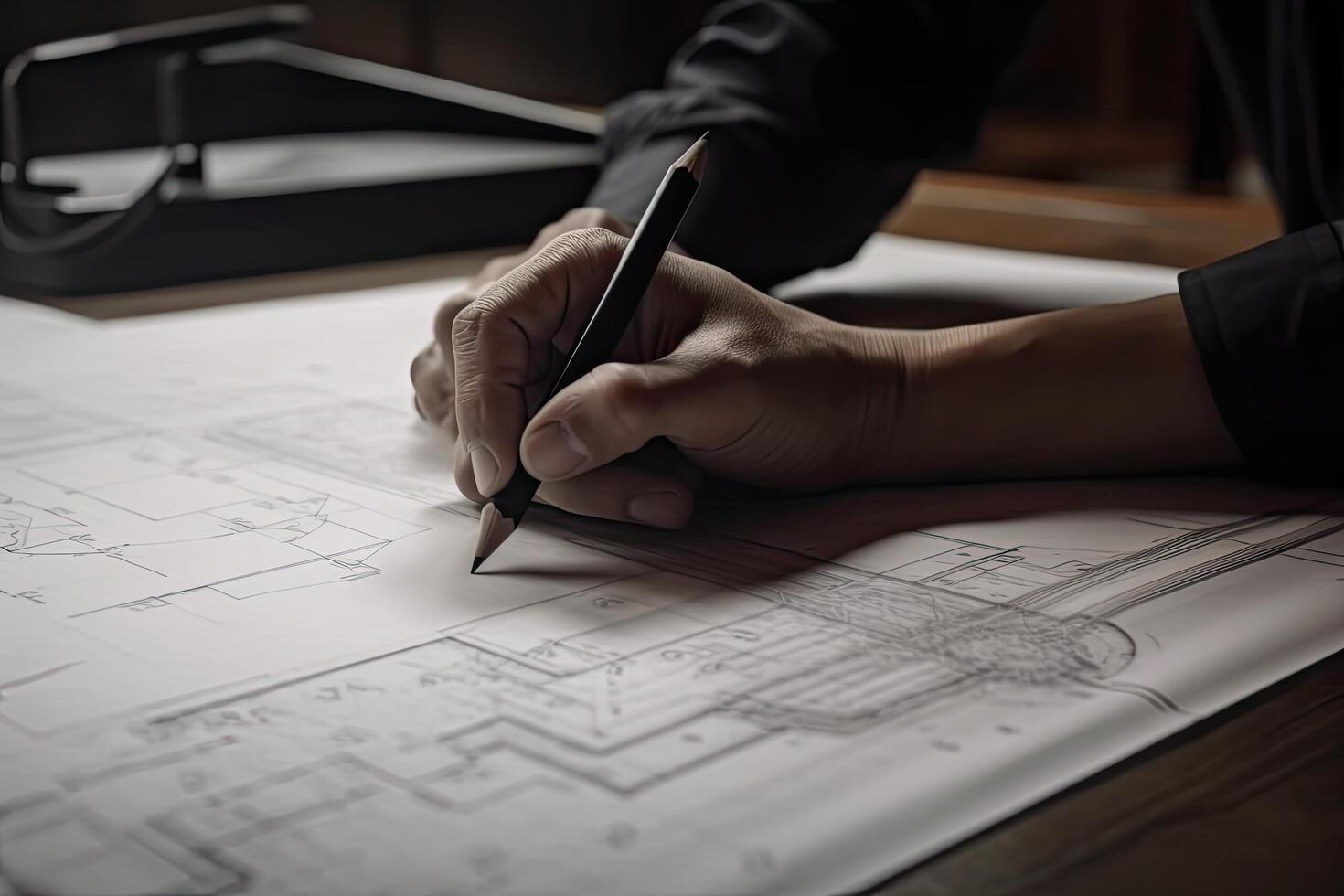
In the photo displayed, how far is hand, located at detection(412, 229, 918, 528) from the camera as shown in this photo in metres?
0.50

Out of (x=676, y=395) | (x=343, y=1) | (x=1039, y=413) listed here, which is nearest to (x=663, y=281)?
(x=676, y=395)

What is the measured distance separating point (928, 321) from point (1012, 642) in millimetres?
460

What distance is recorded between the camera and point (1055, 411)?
1.99 ft

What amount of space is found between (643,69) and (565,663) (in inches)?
62.9

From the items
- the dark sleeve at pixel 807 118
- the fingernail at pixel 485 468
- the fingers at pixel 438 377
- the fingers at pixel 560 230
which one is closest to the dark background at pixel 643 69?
the dark sleeve at pixel 807 118

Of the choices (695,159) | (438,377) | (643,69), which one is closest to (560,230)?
(438,377)

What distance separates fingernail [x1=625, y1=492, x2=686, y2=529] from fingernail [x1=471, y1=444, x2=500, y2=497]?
0.05m

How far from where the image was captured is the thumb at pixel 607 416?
493 mm

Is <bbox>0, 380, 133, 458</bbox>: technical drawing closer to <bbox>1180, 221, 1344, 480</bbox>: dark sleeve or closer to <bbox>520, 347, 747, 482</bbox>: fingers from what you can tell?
<bbox>520, 347, 747, 482</bbox>: fingers

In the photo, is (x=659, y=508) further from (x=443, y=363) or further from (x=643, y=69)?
(x=643, y=69)

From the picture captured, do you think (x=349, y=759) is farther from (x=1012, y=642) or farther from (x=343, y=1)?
(x=343, y=1)

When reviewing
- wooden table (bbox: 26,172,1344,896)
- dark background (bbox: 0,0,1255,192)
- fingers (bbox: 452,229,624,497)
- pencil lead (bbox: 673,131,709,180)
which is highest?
dark background (bbox: 0,0,1255,192)

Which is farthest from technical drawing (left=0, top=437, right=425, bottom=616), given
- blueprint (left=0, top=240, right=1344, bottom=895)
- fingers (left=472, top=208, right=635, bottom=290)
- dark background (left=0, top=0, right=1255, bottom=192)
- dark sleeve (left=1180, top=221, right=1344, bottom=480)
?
dark background (left=0, top=0, right=1255, bottom=192)

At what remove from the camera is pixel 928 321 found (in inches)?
34.2
